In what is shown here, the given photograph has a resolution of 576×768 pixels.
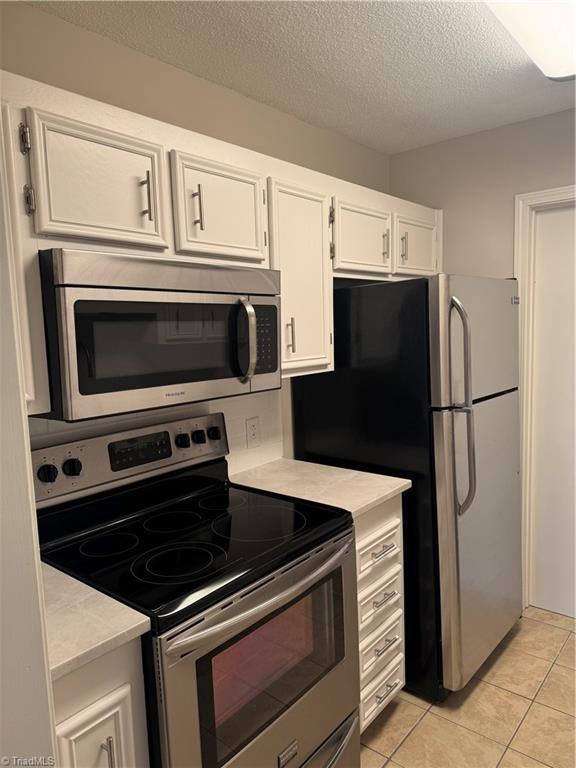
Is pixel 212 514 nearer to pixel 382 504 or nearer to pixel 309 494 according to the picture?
pixel 309 494

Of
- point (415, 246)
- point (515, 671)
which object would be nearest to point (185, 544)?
point (515, 671)

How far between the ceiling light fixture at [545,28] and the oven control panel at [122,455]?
1.57 metres

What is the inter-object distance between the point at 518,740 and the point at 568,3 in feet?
7.94

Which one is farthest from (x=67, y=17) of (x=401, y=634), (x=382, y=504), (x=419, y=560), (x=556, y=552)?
(x=556, y=552)

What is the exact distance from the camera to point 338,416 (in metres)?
2.40

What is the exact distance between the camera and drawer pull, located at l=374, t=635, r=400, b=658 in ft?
6.60

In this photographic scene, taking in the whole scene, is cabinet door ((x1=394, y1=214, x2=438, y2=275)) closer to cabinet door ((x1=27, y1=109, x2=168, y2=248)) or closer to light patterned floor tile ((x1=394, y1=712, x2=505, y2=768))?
cabinet door ((x1=27, y1=109, x2=168, y2=248))

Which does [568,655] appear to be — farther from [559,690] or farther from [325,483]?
[325,483]

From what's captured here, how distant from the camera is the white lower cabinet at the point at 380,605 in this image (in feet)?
6.33

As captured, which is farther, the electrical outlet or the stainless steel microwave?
the electrical outlet

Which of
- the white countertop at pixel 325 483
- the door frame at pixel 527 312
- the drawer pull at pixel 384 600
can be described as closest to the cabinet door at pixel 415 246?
the door frame at pixel 527 312

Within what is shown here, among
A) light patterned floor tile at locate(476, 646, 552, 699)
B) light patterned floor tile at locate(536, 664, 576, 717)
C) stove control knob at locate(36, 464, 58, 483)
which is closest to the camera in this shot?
stove control knob at locate(36, 464, 58, 483)

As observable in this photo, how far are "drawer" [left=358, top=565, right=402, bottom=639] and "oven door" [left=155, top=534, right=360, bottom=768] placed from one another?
5.4 inches

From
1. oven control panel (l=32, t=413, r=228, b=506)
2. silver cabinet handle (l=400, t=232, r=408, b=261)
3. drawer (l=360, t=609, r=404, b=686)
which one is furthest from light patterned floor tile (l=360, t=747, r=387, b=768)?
silver cabinet handle (l=400, t=232, r=408, b=261)
